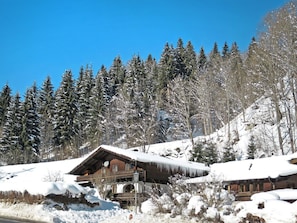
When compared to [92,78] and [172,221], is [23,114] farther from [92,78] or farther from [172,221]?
[172,221]

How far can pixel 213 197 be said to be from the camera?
55.5 feet

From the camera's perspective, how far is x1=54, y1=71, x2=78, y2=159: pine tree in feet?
192

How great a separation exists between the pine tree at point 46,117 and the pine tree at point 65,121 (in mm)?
1268

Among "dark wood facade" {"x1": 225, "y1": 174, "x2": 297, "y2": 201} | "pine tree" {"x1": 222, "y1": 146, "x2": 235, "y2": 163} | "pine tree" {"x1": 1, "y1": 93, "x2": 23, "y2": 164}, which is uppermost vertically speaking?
"pine tree" {"x1": 1, "y1": 93, "x2": 23, "y2": 164}

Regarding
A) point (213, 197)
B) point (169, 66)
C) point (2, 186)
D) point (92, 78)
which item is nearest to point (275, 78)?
point (213, 197)

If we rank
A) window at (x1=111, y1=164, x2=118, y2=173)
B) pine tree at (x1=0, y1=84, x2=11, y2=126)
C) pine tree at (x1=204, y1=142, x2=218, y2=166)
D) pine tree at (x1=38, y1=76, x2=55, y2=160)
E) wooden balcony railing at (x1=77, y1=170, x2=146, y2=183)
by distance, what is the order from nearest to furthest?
wooden balcony railing at (x1=77, y1=170, x2=146, y2=183) → window at (x1=111, y1=164, x2=118, y2=173) → pine tree at (x1=204, y1=142, x2=218, y2=166) → pine tree at (x1=38, y1=76, x2=55, y2=160) → pine tree at (x1=0, y1=84, x2=11, y2=126)

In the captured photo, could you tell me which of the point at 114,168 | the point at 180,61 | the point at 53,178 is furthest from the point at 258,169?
the point at 180,61

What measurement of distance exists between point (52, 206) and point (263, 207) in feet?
42.4

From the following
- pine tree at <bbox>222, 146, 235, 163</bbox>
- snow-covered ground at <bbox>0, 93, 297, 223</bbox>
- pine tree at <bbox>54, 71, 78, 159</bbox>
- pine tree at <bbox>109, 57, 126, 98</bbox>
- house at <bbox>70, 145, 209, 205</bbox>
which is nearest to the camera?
snow-covered ground at <bbox>0, 93, 297, 223</bbox>

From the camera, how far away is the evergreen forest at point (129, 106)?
51.7 meters

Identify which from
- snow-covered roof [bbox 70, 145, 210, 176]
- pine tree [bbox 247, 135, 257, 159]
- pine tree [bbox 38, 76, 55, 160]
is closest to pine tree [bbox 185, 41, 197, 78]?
pine tree [bbox 38, 76, 55, 160]

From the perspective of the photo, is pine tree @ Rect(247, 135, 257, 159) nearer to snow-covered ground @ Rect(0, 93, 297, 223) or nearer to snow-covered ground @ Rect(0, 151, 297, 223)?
snow-covered ground @ Rect(0, 93, 297, 223)

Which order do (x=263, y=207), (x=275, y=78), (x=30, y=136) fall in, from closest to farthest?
(x=263, y=207) < (x=275, y=78) < (x=30, y=136)

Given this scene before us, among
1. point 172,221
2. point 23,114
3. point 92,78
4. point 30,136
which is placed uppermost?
point 92,78
